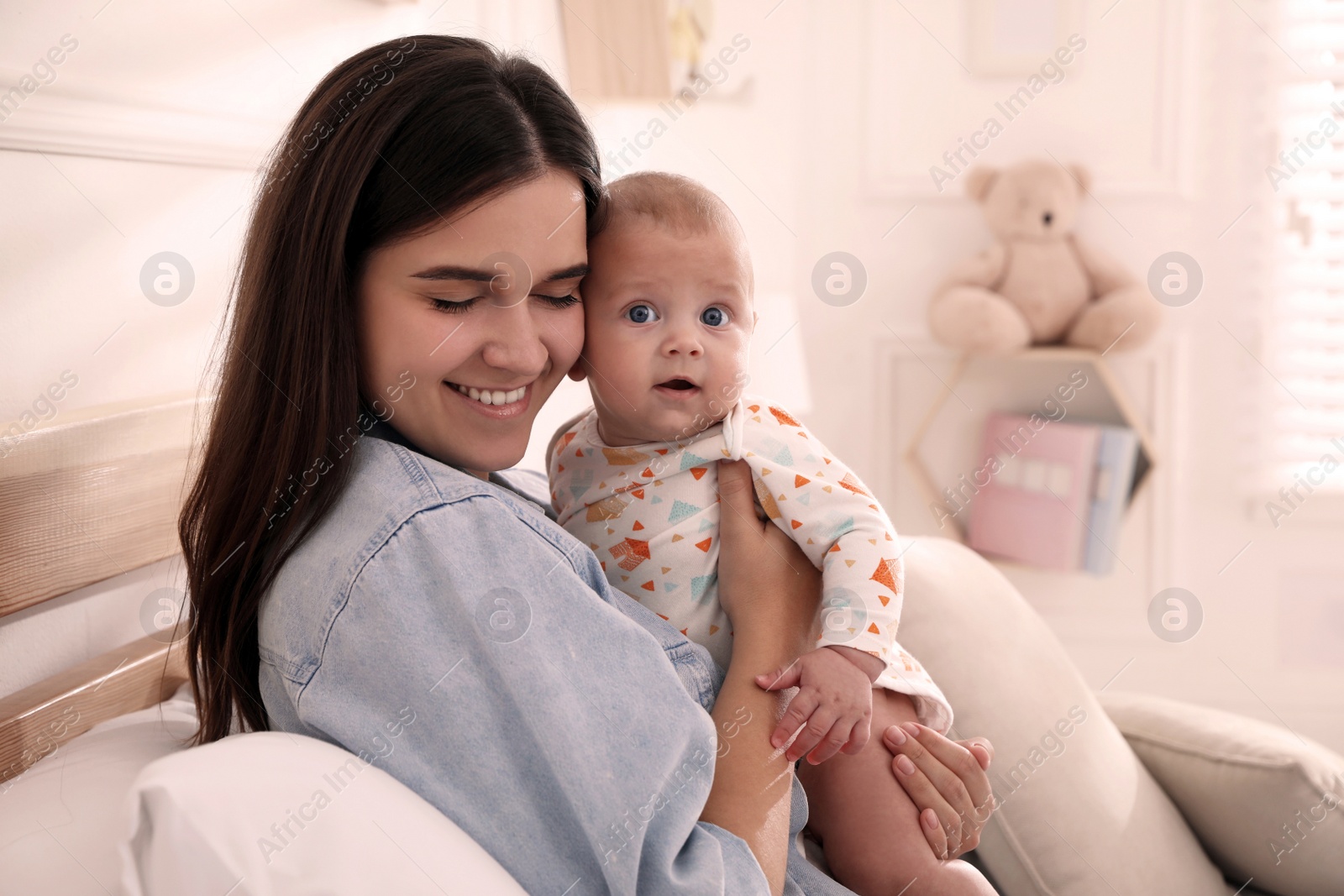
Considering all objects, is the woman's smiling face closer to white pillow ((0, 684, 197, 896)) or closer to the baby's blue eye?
the baby's blue eye

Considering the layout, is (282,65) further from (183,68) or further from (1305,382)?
(1305,382)

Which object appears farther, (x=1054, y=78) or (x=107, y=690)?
(x=1054, y=78)

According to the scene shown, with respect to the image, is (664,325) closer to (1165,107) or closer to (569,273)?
(569,273)

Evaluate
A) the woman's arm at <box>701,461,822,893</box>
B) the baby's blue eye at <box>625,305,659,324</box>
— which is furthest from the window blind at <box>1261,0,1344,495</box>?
the baby's blue eye at <box>625,305,659,324</box>

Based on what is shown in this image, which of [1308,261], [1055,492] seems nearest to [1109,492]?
[1055,492]

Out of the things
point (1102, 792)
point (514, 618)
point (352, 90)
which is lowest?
point (1102, 792)

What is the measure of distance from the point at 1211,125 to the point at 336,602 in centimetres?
356

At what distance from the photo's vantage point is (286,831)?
0.69m

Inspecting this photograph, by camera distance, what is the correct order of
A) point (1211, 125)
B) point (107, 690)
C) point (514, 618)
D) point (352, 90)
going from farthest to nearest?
point (1211, 125) < point (107, 690) < point (352, 90) < point (514, 618)

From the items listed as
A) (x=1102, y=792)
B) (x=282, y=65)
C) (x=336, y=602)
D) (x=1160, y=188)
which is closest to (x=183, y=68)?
(x=282, y=65)

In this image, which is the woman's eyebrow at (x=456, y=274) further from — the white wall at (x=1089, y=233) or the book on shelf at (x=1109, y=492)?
the book on shelf at (x=1109, y=492)

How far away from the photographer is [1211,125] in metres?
3.39

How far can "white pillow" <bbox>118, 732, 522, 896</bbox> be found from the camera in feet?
2.15

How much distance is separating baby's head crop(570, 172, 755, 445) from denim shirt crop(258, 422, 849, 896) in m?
0.35
